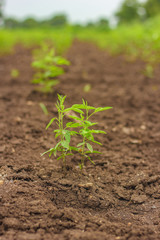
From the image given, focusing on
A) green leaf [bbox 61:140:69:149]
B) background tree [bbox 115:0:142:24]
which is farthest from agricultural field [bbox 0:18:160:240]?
background tree [bbox 115:0:142:24]

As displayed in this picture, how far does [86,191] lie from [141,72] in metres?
3.59

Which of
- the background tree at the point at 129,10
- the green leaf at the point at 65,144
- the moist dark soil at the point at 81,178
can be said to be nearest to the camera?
the moist dark soil at the point at 81,178

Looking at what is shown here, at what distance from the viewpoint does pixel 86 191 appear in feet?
5.40

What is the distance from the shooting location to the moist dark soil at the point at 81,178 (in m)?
1.35

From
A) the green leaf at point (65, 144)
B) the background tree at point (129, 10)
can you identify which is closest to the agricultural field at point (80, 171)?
the green leaf at point (65, 144)

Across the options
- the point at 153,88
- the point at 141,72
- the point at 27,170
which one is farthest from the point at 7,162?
the point at 141,72

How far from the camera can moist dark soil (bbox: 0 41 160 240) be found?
4.42 ft

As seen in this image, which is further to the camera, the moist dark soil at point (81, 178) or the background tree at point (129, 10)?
the background tree at point (129, 10)

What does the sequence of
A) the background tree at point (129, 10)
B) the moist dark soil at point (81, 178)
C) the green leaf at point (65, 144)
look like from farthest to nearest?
1. the background tree at point (129, 10)
2. the green leaf at point (65, 144)
3. the moist dark soil at point (81, 178)

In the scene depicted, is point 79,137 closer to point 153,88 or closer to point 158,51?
point 153,88

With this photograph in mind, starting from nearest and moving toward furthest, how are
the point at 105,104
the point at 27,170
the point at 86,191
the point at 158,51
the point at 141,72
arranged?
1. the point at 86,191
2. the point at 27,170
3. the point at 105,104
4. the point at 141,72
5. the point at 158,51

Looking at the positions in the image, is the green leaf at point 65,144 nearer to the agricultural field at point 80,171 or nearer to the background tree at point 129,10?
the agricultural field at point 80,171

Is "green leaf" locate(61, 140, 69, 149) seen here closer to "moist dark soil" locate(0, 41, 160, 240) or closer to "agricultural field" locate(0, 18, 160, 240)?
"agricultural field" locate(0, 18, 160, 240)

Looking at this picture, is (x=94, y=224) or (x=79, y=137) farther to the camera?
(x=79, y=137)
